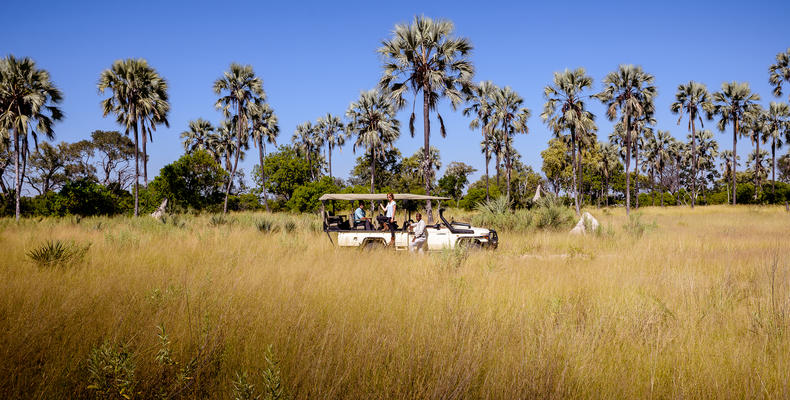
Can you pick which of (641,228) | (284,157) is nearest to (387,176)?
(284,157)

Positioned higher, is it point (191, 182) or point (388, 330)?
point (191, 182)

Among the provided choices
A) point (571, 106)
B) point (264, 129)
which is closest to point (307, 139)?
point (264, 129)

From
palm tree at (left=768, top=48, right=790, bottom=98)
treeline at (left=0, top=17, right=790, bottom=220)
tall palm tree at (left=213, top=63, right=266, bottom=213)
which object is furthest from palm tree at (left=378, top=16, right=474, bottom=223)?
palm tree at (left=768, top=48, right=790, bottom=98)

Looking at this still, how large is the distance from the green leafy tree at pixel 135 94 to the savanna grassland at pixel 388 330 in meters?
23.9

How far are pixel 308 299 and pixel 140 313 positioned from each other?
180 cm

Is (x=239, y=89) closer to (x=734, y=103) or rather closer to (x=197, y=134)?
(x=197, y=134)

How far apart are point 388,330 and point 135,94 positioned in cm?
3080

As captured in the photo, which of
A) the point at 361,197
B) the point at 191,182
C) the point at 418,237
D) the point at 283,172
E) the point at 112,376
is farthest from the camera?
the point at 283,172

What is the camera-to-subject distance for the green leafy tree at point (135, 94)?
2661 centimetres

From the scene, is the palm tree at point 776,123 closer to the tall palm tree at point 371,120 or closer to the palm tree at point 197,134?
the tall palm tree at point 371,120

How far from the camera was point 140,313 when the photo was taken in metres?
4.16

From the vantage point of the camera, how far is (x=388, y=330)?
12.5 ft

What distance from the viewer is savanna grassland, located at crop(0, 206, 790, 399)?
2.88 metres

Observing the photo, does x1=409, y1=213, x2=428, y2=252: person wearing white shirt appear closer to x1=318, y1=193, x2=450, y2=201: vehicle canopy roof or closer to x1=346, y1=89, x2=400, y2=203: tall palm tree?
x1=318, y1=193, x2=450, y2=201: vehicle canopy roof
